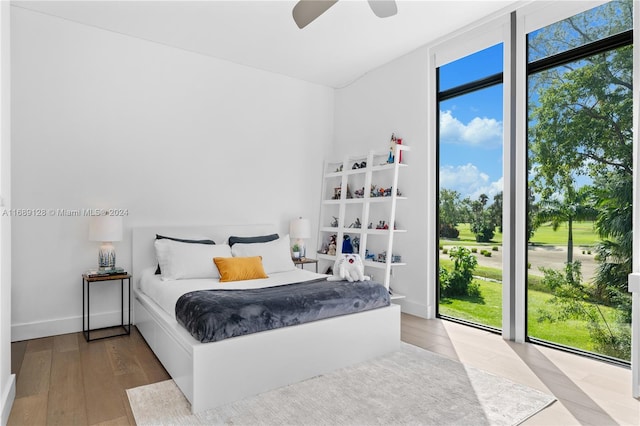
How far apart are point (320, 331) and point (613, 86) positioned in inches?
111

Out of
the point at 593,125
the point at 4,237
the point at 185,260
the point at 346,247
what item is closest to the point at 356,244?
the point at 346,247

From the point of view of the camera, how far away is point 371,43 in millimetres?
4066

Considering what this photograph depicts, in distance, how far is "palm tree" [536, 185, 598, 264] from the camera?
312cm

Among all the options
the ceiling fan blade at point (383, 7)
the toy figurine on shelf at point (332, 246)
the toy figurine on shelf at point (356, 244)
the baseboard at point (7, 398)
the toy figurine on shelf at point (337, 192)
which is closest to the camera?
the baseboard at point (7, 398)

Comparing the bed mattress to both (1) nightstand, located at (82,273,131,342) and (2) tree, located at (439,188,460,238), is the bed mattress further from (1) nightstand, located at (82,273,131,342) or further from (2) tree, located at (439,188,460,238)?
(2) tree, located at (439,188,460,238)

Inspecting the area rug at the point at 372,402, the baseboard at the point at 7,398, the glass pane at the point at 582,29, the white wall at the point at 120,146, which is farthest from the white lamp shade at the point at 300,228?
the baseboard at the point at 7,398

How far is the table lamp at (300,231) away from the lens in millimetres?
4719

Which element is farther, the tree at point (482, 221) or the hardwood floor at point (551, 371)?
the tree at point (482, 221)

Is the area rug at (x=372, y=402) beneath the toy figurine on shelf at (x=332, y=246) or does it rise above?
beneath

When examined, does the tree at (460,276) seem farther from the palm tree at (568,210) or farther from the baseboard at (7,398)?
the baseboard at (7,398)

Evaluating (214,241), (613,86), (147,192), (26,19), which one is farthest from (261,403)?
(26,19)

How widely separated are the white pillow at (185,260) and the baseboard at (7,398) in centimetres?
123

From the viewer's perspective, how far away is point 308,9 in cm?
263

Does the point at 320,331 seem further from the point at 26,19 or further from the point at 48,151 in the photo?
the point at 26,19
